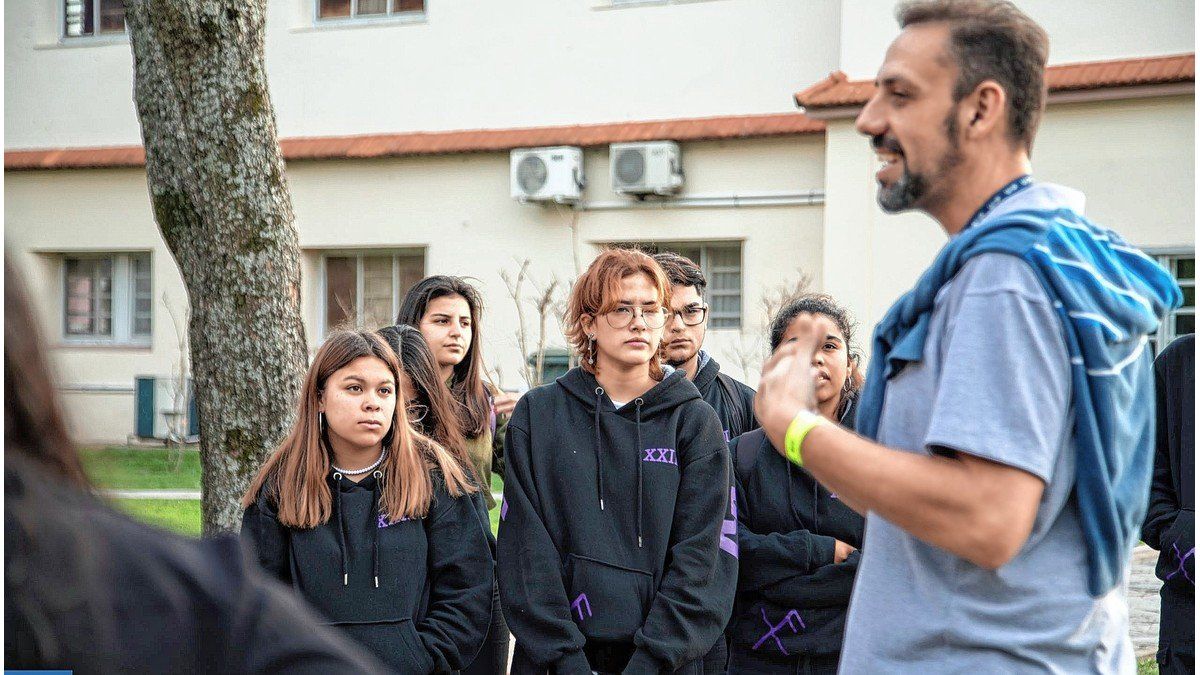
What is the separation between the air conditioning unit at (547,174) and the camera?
14.5m

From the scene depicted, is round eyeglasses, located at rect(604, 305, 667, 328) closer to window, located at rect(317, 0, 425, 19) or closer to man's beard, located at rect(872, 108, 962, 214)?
man's beard, located at rect(872, 108, 962, 214)

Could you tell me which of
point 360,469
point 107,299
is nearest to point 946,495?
point 360,469

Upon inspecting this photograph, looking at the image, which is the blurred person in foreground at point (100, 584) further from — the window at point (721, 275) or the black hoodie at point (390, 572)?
the window at point (721, 275)

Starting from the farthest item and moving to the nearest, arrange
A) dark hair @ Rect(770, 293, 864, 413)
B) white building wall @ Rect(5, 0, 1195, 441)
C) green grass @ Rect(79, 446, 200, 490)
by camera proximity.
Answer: green grass @ Rect(79, 446, 200, 490) < white building wall @ Rect(5, 0, 1195, 441) < dark hair @ Rect(770, 293, 864, 413)

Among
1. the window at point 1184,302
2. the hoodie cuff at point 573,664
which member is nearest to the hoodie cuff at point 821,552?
the hoodie cuff at point 573,664

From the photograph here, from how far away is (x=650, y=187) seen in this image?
1422 centimetres

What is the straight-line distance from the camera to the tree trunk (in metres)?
5.18

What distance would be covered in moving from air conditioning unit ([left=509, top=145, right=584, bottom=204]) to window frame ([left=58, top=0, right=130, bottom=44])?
6267mm

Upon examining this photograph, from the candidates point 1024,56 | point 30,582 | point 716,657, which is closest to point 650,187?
point 716,657

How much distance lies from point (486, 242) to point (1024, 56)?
13607 mm

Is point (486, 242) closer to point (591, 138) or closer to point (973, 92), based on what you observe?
point (591, 138)

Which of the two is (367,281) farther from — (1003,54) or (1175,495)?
(1003,54)

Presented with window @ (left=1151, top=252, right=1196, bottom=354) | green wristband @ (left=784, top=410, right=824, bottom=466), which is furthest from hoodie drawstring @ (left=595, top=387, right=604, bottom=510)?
window @ (left=1151, top=252, right=1196, bottom=354)

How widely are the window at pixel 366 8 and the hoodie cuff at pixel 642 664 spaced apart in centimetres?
1327
